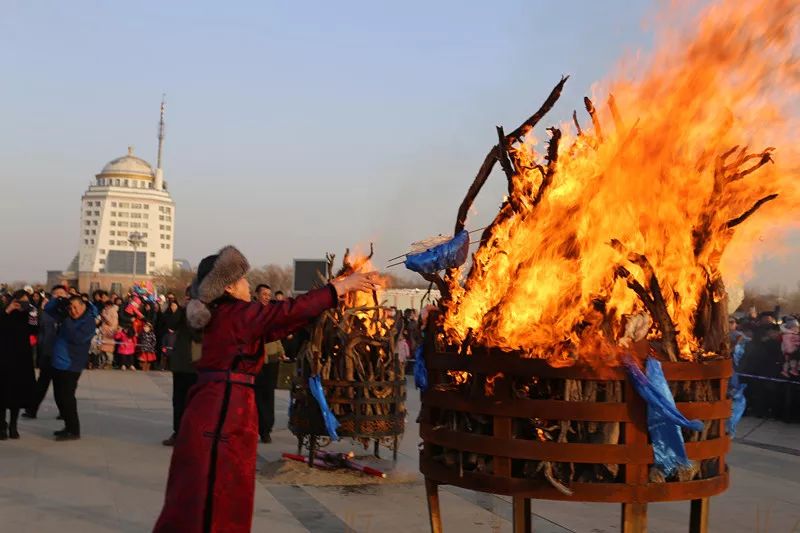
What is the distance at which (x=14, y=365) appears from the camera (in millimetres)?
11094

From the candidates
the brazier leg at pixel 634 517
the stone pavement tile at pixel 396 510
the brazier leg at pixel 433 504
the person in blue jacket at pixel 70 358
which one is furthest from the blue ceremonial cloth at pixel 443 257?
the person in blue jacket at pixel 70 358

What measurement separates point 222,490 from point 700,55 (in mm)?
3261

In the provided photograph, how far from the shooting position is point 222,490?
4.57 meters

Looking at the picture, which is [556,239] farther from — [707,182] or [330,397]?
[330,397]

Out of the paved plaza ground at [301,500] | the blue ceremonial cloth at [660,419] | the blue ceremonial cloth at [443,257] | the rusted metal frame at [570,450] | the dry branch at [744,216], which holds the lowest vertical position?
the paved plaza ground at [301,500]

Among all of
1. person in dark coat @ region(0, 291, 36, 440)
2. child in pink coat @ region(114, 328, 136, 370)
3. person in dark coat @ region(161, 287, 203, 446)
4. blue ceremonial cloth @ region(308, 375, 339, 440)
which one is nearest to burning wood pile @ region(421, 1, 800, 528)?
blue ceremonial cloth @ region(308, 375, 339, 440)

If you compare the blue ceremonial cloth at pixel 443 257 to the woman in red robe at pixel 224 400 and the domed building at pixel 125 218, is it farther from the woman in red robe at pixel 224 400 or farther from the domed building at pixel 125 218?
the domed building at pixel 125 218

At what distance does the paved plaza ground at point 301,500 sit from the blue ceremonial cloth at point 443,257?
2757 mm

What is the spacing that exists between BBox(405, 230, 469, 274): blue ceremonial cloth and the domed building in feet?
520

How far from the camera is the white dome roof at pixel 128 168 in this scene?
173875 mm

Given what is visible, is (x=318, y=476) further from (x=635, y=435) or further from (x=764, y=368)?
(x=764, y=368)

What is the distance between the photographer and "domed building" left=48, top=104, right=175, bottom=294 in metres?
166

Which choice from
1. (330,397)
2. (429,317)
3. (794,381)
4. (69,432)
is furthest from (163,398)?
(429,317)

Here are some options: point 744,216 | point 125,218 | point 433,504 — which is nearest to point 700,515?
point 433,504
